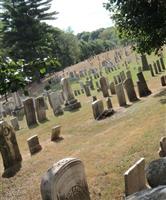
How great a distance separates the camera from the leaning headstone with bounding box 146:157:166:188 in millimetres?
9083

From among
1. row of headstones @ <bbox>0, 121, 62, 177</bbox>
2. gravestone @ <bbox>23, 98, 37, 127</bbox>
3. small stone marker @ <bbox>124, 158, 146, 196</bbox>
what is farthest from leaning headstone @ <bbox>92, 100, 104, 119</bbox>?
small stone marker @ <bbox>124, 158, 146, 196</bbox>

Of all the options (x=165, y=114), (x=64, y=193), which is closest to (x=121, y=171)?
(x=64, y=193)

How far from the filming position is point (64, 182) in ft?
30.9

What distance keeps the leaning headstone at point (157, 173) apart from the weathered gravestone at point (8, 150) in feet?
22.6

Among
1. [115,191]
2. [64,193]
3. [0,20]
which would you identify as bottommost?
[115,191]

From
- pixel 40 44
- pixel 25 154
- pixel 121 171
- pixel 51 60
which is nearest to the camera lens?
pixel 51 60

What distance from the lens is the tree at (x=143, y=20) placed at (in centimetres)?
2175

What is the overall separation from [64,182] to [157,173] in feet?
6.13

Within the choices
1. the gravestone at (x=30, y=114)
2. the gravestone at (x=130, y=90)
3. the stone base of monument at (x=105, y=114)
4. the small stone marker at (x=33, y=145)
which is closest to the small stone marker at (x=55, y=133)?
the small stone marker at (x=33, y=145)

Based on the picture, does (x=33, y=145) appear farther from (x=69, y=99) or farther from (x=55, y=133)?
(x=69, y=99)

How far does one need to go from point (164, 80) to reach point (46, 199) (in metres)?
16.4

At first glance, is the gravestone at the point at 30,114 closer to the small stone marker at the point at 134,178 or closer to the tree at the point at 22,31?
the small stone marker at the point at 134,178

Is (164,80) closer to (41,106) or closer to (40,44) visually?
(41,106)

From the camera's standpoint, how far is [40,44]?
179 feet
